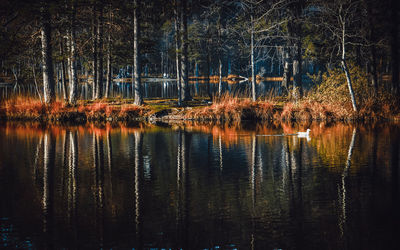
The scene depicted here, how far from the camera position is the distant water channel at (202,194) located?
8.62 metres

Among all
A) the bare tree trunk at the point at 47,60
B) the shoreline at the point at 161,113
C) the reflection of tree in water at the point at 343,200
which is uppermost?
the bare tree trunk at the point at 47,60

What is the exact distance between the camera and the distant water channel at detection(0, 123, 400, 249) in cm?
862

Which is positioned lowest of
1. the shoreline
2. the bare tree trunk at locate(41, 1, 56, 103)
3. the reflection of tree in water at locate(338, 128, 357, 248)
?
the reflection of tree in water at locate(338, 128, 357, 248)

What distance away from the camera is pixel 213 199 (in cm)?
1109

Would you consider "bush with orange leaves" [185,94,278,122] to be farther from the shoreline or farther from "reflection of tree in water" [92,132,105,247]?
"reflection of tree in water" [92,132,105,247]

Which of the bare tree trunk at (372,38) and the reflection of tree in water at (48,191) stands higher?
the bare tree trunk at (372,38)

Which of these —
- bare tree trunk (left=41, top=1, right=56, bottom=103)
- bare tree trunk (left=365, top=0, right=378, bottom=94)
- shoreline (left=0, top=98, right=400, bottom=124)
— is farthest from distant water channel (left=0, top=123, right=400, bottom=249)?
bare tree trunk (left=41, top=1, right=56, bottom=103)

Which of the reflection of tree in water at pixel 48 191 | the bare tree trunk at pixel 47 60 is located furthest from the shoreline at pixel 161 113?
the reflection of tree in water at pixel 48 191

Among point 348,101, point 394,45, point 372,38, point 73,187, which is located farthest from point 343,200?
point 372,38

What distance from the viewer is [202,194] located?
1153 cm

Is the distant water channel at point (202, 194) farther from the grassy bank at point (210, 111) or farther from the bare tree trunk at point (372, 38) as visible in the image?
the bare tree trunk at point (372, 38)

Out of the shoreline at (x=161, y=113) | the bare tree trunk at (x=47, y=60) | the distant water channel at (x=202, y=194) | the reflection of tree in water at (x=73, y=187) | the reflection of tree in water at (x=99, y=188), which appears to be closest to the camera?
the distant water channel at (x=202, y=194)

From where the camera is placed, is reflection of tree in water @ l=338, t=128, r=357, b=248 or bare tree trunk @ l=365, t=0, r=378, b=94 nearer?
reflection of tree in water @ l=338, t=128, r=357, b=248

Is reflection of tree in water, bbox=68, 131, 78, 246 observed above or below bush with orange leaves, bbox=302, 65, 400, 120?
below
